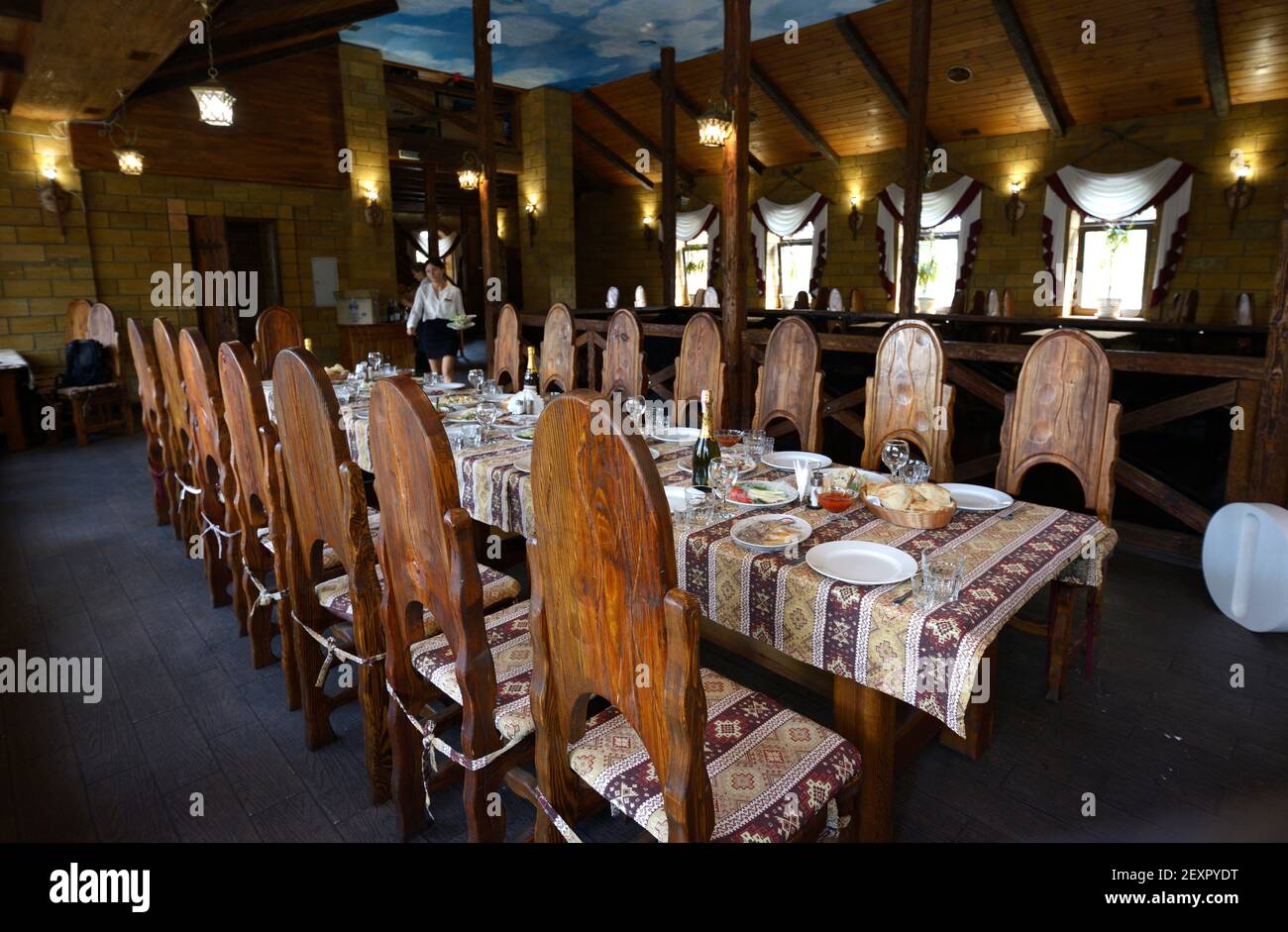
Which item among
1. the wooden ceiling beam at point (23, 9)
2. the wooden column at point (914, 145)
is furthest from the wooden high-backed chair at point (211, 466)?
the wooden column at point (914, 145)

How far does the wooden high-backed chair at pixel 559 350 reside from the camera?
442cm

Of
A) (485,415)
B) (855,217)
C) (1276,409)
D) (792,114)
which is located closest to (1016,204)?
(855,217)

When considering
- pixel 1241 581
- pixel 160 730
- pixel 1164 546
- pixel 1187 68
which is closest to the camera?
pixel 160 730

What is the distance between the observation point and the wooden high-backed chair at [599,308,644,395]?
4051mm

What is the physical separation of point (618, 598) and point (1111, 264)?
10.1m

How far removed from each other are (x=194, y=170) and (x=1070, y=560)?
9273 mm

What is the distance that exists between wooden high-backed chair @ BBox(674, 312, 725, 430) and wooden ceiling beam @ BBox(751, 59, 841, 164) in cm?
699

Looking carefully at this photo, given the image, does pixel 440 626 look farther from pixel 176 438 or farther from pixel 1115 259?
pixel 1115 259

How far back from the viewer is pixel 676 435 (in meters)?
2.82

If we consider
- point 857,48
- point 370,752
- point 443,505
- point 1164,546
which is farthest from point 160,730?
point 857,48

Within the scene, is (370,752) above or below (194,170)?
below

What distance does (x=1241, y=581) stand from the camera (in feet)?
9.33
